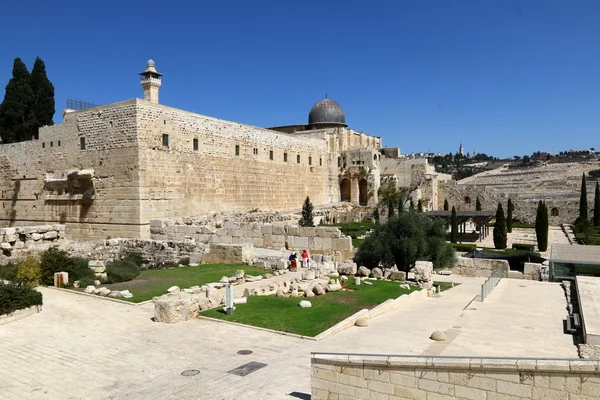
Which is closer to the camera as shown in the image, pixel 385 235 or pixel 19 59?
pixel 385 235

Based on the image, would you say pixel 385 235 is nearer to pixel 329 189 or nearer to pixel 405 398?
pixel 405 398

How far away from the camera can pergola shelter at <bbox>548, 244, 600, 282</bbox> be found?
1362cm

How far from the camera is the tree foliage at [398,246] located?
1433 cm

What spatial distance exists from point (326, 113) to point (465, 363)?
3623 cm

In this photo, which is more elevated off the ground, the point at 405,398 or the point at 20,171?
the point at 20,171

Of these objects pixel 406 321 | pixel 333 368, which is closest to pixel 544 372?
pixel 333 368

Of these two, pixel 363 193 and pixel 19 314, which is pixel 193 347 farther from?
pixel 363 193

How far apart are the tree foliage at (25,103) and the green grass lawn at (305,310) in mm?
26038

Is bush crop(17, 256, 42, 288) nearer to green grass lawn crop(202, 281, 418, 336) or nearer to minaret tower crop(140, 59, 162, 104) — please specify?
green grass lawn crop(202, 281, 418, 336)

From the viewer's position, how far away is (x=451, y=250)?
16.4 m

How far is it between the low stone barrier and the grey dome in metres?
32.4

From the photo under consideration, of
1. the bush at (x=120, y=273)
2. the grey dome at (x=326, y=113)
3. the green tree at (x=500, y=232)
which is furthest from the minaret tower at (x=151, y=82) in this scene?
the grey dome at (x=326, y=113)

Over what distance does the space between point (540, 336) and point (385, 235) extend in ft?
25.6

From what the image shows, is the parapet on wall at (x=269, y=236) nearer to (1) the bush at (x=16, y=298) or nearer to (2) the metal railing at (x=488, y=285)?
(2) the metal railing at (x=488, y=285)
